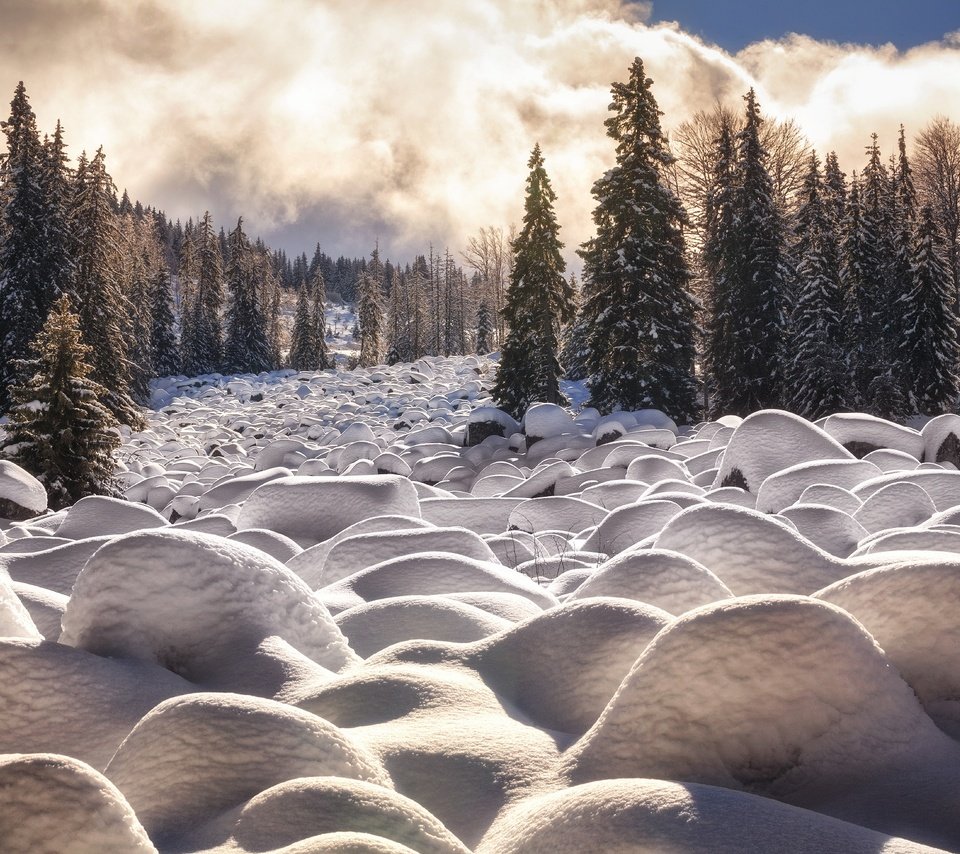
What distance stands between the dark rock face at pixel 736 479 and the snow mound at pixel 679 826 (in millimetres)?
5747

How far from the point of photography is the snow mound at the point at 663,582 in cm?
224

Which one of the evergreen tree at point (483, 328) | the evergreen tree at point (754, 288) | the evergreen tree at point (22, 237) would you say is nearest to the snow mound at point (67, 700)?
the evergreen tree at point (754, 288)

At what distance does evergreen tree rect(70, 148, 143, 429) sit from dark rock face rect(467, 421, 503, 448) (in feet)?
47.6

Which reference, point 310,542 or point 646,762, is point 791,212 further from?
point 646,762

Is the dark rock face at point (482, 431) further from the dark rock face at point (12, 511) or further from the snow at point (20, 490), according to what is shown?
the dark rock face at point (12, 511)

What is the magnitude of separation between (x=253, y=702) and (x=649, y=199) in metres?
24.0

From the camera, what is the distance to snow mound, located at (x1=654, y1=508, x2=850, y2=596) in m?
2.43

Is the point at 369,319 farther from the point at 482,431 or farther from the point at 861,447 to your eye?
the point at 861,447

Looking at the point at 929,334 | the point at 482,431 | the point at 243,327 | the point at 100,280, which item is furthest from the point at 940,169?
the point at 243,327

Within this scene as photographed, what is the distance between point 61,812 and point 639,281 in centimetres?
2341

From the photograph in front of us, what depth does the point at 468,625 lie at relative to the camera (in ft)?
7.85

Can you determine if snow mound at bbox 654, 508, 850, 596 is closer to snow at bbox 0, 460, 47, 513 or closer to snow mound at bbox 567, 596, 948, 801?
snow mound at bbox 567, 596, 948, 801

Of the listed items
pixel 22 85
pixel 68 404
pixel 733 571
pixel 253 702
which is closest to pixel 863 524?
pixel 733 571

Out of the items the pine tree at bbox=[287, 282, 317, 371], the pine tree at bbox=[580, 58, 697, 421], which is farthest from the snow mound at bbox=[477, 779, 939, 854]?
the pine tree at bbox=[287, 282, 317, 371]
